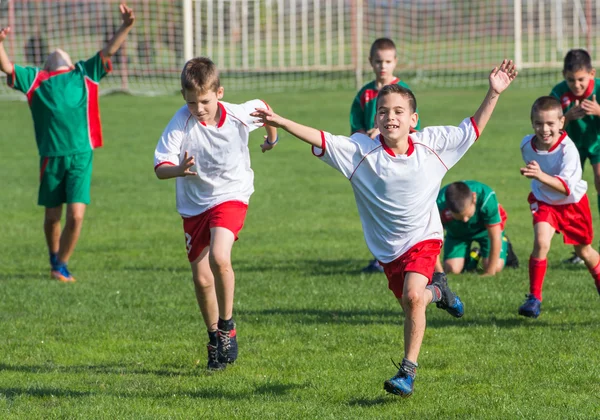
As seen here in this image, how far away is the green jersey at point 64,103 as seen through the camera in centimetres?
945

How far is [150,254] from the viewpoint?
430 inches

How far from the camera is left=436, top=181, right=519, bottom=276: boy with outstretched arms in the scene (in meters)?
9.21

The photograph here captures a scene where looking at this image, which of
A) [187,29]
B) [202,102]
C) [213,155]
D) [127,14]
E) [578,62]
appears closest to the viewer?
[202,102]

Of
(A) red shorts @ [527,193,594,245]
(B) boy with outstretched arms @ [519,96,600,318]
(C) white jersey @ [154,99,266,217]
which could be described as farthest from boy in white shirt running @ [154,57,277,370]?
(A) red shorts @ [527,193,594,245]

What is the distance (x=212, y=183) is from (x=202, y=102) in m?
0.54

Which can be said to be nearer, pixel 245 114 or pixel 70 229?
pixel 245 114

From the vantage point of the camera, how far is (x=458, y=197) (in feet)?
30.0

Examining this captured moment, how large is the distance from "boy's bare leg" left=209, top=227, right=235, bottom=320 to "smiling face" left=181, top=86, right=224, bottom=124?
2.34ft

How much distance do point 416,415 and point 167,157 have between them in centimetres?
212

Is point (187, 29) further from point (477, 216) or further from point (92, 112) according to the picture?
point (477, 216)

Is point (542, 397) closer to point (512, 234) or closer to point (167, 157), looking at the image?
point (167, 157)

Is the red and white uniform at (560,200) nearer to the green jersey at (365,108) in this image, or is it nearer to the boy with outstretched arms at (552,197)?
the boy with outstretched arms at (552,197)

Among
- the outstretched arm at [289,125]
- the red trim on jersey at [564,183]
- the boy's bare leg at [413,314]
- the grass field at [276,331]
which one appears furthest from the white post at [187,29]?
the boy's bare leg at [413,314]

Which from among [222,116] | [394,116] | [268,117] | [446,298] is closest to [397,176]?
[394,116]
